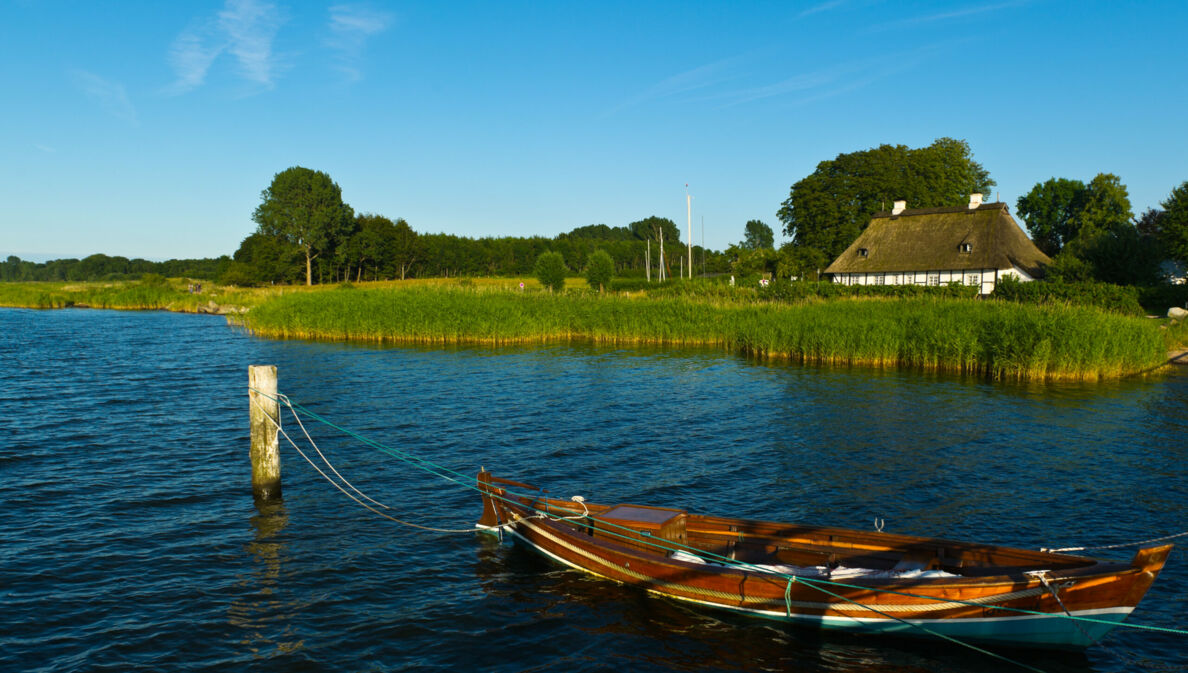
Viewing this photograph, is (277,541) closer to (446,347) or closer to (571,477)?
(571,477)

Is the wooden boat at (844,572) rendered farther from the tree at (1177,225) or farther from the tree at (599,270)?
the tree at (599,270)

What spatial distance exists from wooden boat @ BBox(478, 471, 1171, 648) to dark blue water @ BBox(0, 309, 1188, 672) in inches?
15.1

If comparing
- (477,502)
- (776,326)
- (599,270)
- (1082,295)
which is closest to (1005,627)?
(477,502)

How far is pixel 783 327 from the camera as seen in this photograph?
1246 inches


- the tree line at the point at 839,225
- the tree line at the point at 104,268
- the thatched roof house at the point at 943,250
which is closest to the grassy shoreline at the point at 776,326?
the tree line at the point at 839,225

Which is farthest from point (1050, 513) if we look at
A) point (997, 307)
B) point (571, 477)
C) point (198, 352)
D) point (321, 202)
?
point (321, 202)

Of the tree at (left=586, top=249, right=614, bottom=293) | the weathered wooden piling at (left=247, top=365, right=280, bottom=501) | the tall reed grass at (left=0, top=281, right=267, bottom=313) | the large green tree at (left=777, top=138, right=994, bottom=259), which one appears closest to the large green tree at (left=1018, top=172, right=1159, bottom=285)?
the large green tree at (left=777, top=138, right=994, bottom=259)

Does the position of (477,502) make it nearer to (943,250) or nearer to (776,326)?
(776,326)

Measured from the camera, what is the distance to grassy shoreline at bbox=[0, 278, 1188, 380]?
84.0 feet

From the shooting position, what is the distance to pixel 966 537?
11.2 m

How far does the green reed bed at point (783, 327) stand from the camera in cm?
2555

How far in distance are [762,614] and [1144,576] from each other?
3809mm

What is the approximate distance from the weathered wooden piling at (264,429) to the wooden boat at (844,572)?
13.4ft

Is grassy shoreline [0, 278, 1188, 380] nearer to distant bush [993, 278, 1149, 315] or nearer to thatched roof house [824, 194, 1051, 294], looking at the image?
distant bush [993, 278, 1149, 315]
